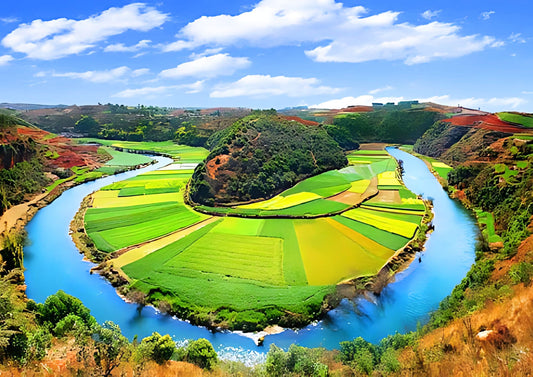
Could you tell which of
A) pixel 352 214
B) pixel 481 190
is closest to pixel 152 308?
pixel 352 214

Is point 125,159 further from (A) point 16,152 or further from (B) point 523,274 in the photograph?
(B) point 523,274

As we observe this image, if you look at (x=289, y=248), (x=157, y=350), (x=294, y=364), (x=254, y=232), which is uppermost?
(x=254, y=232)

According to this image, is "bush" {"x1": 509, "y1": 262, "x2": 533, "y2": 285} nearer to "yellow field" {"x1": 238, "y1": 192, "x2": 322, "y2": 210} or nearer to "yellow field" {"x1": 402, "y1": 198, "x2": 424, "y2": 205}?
"yellow field" {"x1": 402, "y1": 198, "x2": 424, "y2": 205}

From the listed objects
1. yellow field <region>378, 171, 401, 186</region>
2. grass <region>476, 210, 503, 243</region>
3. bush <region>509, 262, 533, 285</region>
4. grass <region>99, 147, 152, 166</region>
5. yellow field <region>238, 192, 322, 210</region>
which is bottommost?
grass <region>476, 210, 503, 243</region>

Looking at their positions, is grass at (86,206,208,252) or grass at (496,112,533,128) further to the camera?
grass at (496,112,533,128)

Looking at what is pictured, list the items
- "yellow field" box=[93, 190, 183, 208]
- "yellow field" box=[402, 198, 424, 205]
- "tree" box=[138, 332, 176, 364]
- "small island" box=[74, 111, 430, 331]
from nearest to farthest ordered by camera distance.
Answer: "tree" box=[138, 332, 176, 364] → "small island" box=[74, 111, 430, 331] → "yellow field" box=[402, 198, 424, 205] → "yellow field" box=[93, 190, 183, 208]

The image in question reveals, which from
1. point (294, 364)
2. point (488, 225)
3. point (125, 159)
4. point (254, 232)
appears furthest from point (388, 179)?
point (125, 159)

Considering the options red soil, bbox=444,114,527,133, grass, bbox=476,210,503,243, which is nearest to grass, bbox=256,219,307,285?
grass, bbox=476,210,503,243
